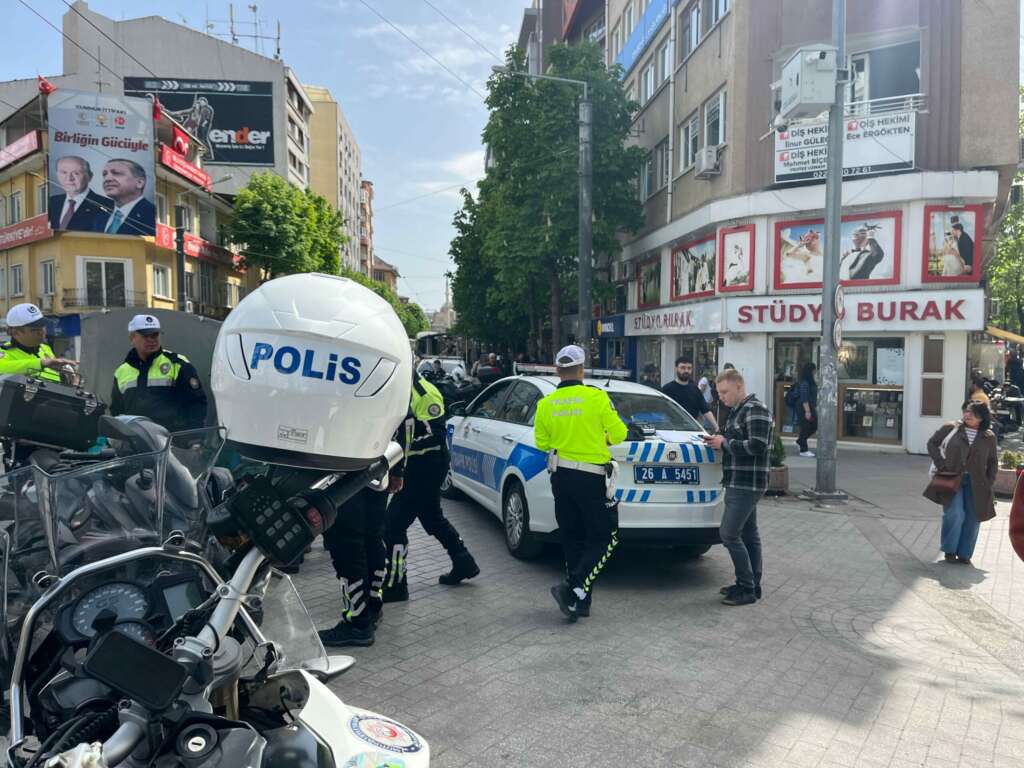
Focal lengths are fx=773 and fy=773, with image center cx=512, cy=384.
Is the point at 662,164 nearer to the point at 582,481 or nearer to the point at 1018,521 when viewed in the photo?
the point at 582,481

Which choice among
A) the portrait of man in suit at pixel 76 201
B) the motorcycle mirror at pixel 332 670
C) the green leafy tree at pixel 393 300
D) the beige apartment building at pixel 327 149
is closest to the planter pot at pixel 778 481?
the motorcycle mirror at pixel 332 670

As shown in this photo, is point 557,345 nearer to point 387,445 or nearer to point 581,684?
point 581,684

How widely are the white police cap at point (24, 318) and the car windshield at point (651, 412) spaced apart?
4655mm

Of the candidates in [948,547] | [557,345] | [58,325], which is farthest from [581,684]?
[58,325]

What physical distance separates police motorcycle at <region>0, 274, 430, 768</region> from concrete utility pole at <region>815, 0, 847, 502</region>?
29.3ft

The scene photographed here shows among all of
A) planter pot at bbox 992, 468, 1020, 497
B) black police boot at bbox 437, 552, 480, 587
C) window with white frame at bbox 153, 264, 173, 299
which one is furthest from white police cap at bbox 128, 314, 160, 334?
window with white frame at bbox 153, 264, 173, 299

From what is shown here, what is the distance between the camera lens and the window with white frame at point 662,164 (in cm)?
2195

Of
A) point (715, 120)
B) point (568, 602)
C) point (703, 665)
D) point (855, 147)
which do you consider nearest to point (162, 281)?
point (715, 120)

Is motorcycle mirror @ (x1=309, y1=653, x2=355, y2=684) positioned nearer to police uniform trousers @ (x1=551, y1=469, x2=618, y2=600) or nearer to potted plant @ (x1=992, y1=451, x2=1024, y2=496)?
police uniform trousers @ (x1=551, y1=469, x2=618, y2=600)

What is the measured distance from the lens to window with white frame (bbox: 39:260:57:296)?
3531 cm

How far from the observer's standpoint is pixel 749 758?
11.4ft

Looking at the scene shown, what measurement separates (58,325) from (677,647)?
36.2m

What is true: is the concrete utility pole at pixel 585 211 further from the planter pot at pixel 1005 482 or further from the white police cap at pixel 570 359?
the white police cap at pixel 570 359

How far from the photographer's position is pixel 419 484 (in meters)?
5.69
